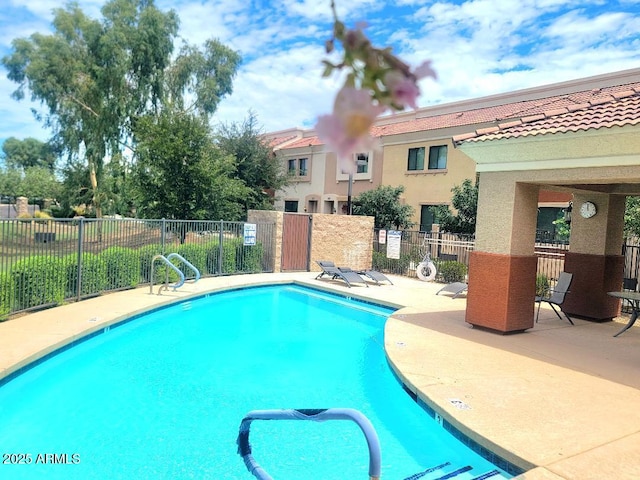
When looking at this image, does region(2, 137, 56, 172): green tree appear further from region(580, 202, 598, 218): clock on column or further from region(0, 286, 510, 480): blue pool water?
region(580, 202, 598, 218): clock on column

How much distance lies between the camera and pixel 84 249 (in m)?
11.0

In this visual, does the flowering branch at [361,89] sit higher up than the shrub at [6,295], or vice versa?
the flowering branch at [361,89]

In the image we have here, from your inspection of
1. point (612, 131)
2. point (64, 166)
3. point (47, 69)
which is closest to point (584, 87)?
point (612, 131)

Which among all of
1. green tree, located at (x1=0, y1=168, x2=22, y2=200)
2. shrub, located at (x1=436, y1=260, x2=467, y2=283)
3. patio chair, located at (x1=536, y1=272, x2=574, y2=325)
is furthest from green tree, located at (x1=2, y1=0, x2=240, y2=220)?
green tree, located at (x1=0, y1=168, x2=22, y2=200)

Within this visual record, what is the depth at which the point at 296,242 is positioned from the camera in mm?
18297

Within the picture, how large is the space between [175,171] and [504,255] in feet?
47.0

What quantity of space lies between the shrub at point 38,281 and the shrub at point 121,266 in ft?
5.59

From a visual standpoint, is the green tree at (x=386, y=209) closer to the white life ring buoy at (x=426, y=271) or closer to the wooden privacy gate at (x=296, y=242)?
the wooden privacy gate at (x=296, y=242)

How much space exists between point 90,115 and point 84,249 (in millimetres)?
17482

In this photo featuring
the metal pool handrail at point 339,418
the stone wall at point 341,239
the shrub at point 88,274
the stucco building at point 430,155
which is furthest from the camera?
the stucco building at point 430,155

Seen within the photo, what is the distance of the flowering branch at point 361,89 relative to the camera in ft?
2.64

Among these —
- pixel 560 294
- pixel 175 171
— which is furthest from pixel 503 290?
pixel 175 171

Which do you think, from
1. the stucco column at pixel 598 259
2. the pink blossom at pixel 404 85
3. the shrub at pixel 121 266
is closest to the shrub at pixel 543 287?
the stucco column at pixel 598 259

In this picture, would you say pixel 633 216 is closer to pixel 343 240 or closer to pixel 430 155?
pixel 343 240
